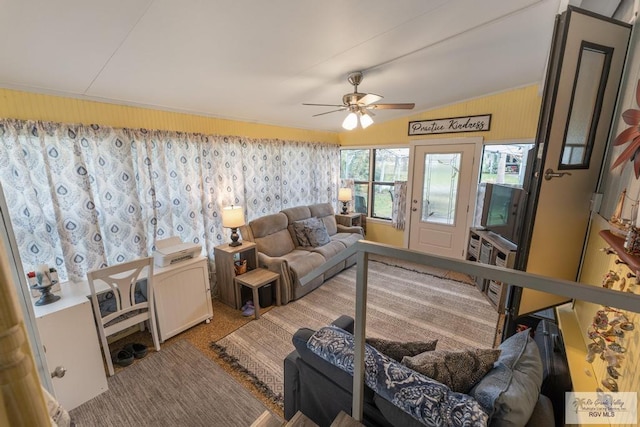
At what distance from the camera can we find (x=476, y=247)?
362cm

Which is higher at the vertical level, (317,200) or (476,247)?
(317,200)

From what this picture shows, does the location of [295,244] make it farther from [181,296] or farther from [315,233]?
[181,296]

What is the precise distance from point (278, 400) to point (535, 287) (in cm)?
193

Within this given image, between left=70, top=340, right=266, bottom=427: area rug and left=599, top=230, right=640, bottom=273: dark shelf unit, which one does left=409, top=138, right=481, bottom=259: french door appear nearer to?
left=599, top=230, right=640, bottom=273: dark shelf unit

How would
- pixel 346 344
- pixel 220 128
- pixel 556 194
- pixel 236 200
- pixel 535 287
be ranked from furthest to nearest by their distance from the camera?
pixel 236 200 → pixel 220 128 → pixel 556 194 → pixel 346 344 → pixel 535 287

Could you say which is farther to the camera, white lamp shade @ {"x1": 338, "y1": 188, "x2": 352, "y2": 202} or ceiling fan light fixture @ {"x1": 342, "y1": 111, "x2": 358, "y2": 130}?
white lamp shade @ {"x1": 338, "y1": 188, "x2": 352, "y2": 202}

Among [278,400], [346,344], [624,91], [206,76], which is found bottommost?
[278,400]

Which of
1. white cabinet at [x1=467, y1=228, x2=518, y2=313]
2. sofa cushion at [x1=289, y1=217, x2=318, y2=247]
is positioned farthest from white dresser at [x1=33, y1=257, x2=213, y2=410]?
white cabinet at [x1=467, y1=228, x2=518, y2=313]

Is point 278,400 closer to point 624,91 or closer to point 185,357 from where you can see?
point 185,357

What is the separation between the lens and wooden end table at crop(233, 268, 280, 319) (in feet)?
9.20

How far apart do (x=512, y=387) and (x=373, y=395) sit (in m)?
0.55

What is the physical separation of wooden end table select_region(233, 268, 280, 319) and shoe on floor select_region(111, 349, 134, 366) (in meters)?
1.06

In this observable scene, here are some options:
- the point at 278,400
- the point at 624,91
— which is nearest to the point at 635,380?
the point at 624,91

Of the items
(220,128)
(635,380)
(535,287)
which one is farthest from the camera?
(220,128)
